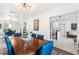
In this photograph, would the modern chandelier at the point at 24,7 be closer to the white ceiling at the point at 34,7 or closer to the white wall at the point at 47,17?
the white ceiling at the point at 34,7

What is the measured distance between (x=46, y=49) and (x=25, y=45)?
1.21 ft

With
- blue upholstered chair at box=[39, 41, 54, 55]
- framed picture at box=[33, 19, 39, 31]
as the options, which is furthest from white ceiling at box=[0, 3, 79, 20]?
blue upholstered chair at box=[39, 41, 54, 55]

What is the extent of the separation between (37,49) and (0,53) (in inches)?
25.8

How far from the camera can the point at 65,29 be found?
1979 mm

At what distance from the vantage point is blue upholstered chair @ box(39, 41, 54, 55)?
6.59 ft

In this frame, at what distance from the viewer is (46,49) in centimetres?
202

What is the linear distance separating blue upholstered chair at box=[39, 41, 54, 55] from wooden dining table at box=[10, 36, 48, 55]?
0.18 ft

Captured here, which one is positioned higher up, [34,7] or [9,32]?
[34,7]

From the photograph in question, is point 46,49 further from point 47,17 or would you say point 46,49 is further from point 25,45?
point 47,17

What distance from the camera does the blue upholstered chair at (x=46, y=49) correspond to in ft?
6.59

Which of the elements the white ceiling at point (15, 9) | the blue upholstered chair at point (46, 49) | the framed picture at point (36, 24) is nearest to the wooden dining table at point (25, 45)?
the blue upholstered chair at point (46, 49)

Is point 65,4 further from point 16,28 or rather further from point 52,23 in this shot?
point 16,28

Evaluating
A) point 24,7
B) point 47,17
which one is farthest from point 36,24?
point 24,7
